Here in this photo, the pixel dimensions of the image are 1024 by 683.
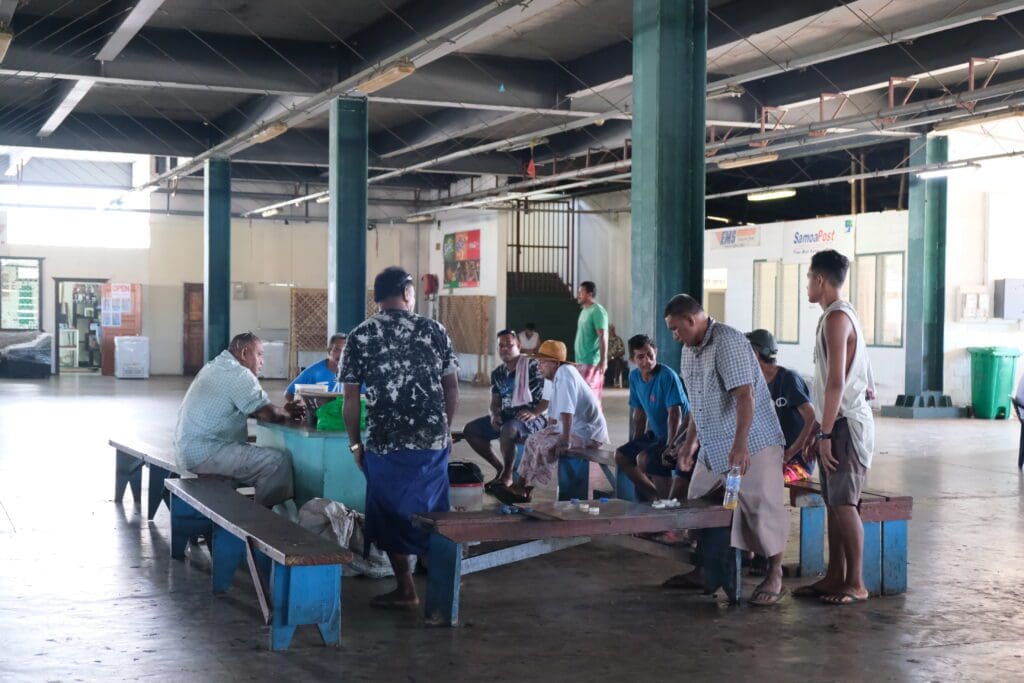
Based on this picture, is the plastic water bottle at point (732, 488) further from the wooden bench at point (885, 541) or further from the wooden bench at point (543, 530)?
the wooden bench at point (885, 541)

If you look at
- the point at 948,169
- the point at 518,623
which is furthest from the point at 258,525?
the point at 948,169

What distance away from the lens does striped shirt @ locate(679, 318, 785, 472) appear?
17.2 feet

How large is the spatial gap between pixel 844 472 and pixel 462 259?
71.3 feet

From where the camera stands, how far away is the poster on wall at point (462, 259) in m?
26.0

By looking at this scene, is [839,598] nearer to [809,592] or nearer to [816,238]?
[809,592]

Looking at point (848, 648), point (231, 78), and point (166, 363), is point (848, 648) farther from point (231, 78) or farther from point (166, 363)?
point (166, 363)

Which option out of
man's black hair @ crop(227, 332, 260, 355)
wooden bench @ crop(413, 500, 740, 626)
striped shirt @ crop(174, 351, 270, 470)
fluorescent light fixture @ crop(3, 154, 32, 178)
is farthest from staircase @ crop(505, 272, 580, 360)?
wooden bench @ crop(413, 500, 740, 626)

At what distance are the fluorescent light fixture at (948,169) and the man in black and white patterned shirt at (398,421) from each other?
39.4ft

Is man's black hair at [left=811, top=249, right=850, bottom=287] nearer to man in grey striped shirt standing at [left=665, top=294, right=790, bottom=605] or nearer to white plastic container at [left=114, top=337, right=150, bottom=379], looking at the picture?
man in grey striped shirt standing at [left=665, top=294, right=790, bottom=605]

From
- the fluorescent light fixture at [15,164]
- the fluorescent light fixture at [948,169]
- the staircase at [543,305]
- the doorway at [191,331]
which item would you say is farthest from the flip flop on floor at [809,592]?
the doorway at [191,331]

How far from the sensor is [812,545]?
6129 millimetres

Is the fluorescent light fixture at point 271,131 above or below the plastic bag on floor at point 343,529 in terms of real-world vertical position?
above

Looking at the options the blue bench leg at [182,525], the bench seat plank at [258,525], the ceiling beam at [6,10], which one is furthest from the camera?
the ceiling beam at [6,10]

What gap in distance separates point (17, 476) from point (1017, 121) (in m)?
13.7
